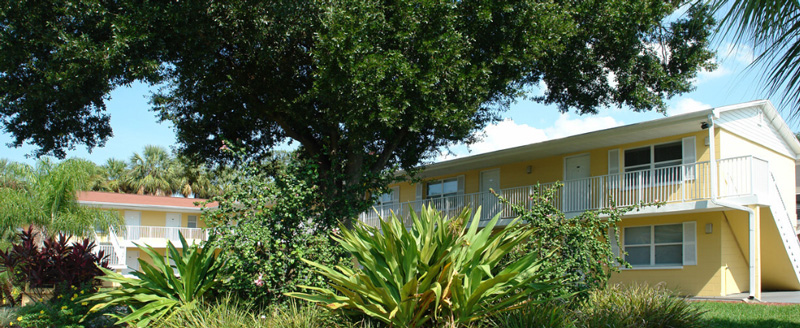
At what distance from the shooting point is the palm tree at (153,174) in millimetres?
45094

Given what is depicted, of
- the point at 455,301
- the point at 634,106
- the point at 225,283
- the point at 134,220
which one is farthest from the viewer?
the point at 134,220

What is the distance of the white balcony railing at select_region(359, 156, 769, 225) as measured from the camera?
15.8 meters

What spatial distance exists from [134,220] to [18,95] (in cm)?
2684

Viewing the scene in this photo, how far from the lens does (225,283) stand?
1054 centimetres

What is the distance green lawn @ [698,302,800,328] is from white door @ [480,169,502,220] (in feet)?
28.4

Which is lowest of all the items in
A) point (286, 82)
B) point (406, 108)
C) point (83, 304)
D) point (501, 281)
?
point (83, 304)

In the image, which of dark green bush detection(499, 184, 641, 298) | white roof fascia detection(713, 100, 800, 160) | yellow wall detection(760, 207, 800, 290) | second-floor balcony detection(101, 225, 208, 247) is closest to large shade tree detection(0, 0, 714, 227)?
dark green bush detection(499, 184, 641, 298)

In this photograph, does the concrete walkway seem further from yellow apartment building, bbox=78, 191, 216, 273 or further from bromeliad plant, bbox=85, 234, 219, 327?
yellow apartment building, bbox=78, 191, 216, 273

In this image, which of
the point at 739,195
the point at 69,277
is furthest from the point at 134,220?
the point at 739,195

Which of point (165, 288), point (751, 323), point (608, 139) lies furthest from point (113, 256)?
point (751, 323)

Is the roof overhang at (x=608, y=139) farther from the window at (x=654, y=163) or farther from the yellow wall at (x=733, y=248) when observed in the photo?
the yellow wall at (x=733, y=248)

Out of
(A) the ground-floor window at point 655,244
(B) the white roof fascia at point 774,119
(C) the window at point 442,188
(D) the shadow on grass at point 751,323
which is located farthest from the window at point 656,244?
(C) the window at point 442,188

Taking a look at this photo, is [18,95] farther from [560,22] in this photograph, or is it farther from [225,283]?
[560,22]

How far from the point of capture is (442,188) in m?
25.1
